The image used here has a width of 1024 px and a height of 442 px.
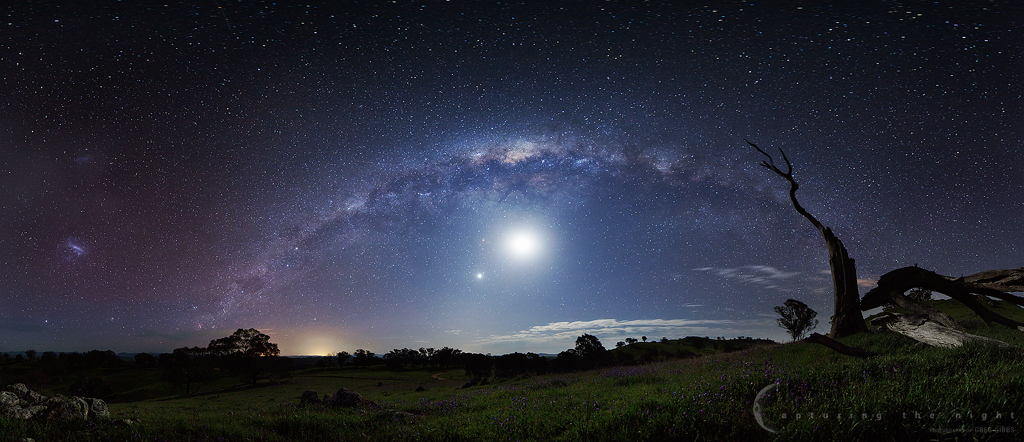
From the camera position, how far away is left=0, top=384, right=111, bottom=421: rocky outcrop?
10.6 metres

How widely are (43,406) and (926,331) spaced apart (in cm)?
3004

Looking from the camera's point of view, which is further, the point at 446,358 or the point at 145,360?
the point at 446,358

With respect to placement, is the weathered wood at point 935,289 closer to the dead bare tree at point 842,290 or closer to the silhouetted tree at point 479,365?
the dead bare tree at point 842,290

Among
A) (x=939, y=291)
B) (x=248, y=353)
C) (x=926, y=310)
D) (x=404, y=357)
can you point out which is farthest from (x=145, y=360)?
(x=939, y=291)

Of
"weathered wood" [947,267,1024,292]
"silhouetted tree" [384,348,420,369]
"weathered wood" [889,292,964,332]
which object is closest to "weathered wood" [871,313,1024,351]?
"weathered wood" [889,292,964,332]

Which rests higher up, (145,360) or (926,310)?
(926,310)

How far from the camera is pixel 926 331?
15414 millimetres

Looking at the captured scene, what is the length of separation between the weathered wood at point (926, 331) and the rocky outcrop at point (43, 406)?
26.7 meters

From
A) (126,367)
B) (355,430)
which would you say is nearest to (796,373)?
(355,430)

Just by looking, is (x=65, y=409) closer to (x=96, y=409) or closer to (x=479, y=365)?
(x=96, y=409)

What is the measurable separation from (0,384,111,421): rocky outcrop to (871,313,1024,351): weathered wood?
87.6 ft

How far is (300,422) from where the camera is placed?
1141 centimetres

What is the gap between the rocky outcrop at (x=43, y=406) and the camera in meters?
10.6

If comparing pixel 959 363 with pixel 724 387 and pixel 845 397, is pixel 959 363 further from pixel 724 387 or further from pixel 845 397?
pixel 724 387
